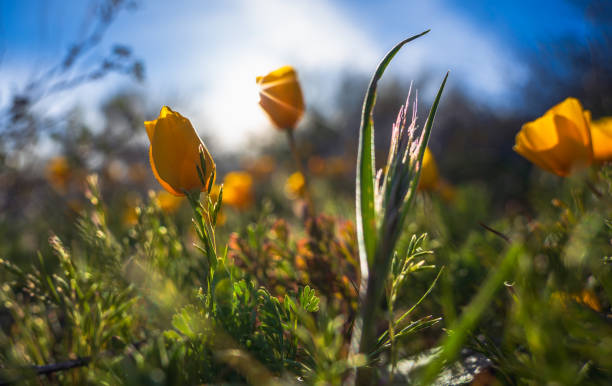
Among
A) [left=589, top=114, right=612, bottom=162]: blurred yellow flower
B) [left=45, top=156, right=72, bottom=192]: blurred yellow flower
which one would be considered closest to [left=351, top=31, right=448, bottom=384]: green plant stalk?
[left=589, top=114, right=612, bottom=162]: blurred yellow flower

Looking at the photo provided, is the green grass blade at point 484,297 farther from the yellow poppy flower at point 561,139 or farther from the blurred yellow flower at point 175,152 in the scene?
the yellow poppy flower at point 561,139

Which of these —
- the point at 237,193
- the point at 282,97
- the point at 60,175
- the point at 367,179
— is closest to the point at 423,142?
the point at 367,179

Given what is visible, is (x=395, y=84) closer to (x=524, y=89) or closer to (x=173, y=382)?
(x=524, y=89)

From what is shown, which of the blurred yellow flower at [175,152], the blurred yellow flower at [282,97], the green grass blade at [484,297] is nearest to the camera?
the green grass blade at [484,297]

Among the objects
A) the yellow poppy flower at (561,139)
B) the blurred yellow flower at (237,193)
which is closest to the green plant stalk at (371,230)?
the yellow poppy flower at (561,139)

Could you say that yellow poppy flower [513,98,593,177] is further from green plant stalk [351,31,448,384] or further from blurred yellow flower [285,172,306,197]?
blurred yellow flower [285,172,306,197]
